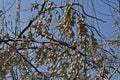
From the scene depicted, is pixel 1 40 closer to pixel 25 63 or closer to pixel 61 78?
pixel 25 63

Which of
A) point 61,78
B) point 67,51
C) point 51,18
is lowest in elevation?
point 61,78

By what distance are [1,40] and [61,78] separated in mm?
673

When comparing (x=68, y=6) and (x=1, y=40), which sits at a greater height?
(x=68, y=6)

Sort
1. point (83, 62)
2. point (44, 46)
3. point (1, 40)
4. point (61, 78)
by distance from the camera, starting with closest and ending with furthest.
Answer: point (83, 62), point (61, 78), point (44, 46), point (1, 40)

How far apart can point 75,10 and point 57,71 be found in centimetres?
43

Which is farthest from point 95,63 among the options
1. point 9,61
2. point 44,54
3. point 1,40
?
point 1,40

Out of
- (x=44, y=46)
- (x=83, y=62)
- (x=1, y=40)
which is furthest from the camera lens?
(x=1, y=40)

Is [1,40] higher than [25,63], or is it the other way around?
[1,40]

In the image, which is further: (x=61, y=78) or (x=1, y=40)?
(x=1, y=40)

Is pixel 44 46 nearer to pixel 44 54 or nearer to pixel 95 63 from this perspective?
pixel 44 54

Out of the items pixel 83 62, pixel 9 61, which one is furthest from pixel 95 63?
pixel 9 61

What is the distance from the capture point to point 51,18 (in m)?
2.29

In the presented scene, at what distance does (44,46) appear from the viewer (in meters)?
2.44

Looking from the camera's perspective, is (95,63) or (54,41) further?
(54,41)
